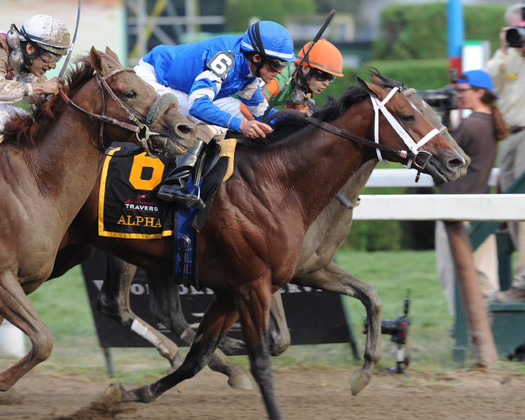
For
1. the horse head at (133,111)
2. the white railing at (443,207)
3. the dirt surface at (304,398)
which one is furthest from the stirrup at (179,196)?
the white railing at (443,207)

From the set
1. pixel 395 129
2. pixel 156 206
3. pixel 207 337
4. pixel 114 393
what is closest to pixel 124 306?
pixel 114 393

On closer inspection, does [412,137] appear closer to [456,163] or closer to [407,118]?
[407,118]

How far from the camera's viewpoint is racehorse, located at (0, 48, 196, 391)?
4.29m

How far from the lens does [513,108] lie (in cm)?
692

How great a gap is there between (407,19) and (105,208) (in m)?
17.0

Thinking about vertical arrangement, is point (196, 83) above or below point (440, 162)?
above

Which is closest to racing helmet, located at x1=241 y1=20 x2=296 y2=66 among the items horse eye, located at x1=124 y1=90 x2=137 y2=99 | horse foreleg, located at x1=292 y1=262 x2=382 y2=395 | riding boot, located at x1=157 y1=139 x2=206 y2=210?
riding boot, located at x1=157 y1=139 x2=206 y2=210

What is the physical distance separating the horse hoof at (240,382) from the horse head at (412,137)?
161cm

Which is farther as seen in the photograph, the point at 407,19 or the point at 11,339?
the point at 407,19

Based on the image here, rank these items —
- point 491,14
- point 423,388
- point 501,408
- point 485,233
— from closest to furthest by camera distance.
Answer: point 501,408 → point 423,388 → point 485,233 → point 491,14

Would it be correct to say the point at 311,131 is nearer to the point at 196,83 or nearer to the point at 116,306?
the point at 196,83

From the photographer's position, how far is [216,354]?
223 inches

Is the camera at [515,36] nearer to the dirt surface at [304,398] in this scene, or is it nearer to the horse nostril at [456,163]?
the horse nostril at [456,163]

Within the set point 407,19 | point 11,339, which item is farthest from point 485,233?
point 407,19
